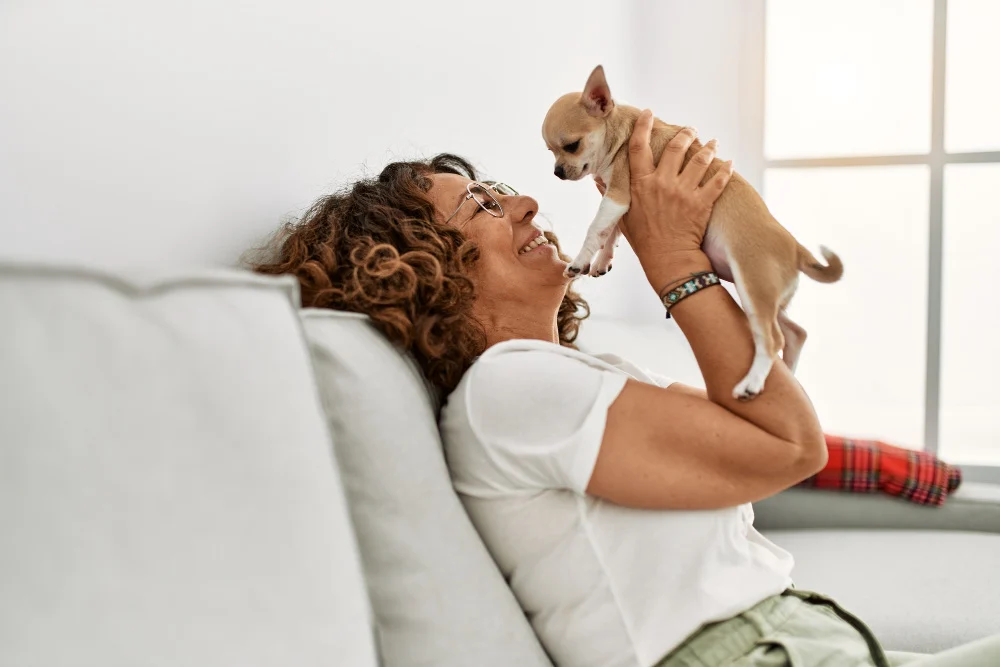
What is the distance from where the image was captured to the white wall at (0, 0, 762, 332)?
0.89 m

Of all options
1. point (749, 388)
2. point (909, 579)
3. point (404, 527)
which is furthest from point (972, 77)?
point (404, 527)

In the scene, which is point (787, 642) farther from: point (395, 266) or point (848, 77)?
point (848, 77)

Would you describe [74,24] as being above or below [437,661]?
above

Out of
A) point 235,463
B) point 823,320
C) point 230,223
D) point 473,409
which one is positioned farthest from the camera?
point 823,320

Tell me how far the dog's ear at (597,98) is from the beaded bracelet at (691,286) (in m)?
0.36

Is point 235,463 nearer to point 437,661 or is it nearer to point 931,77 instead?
point 437,661

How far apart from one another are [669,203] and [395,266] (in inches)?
17.4

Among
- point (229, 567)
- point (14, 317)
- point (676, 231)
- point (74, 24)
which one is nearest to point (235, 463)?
point (229, 567)

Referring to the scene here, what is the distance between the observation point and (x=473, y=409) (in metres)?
1.06

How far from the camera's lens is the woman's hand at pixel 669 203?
50.0 inches

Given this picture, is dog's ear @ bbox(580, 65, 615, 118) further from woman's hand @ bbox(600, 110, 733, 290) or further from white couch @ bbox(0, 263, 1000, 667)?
white couch @ bbox(0, 263, 1000, 667)

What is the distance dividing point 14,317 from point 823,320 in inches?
129

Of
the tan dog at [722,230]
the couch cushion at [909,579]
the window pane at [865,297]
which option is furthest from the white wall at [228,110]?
the window pane at [865,297]

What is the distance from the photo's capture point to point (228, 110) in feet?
3.86
